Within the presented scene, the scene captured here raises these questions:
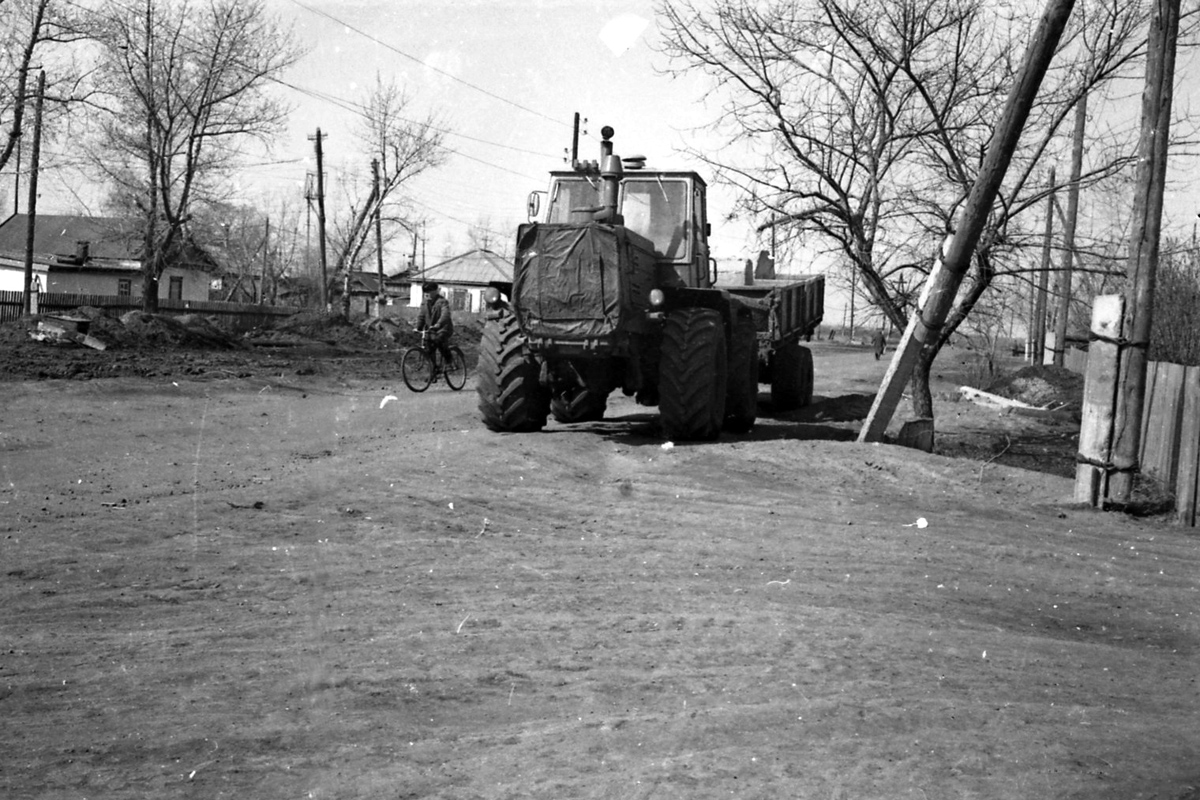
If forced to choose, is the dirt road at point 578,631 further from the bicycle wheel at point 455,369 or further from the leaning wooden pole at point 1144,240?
the bicycle wheel at point 455,369

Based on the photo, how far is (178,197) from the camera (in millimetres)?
37094

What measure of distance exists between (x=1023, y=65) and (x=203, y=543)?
30.6 feet

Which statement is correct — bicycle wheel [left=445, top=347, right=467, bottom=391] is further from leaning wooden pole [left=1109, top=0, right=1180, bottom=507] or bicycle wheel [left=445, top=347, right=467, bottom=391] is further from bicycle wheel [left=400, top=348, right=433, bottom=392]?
leaning wooden pole [left=1109, top=0, right=1180, bottom=507]

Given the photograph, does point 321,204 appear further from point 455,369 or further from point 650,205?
point 650,205

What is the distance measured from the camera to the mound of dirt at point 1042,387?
27.3m

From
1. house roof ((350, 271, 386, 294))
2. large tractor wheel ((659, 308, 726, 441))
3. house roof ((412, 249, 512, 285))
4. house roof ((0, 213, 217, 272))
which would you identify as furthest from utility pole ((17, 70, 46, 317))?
house roof ((412, 249, 512, 285))

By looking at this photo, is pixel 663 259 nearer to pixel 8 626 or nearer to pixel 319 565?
pixel 319 565

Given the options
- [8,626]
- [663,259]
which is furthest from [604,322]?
[8,626]

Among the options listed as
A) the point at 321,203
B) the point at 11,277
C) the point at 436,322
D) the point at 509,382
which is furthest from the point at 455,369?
the point at 11,277

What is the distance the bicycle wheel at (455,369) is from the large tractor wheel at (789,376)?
579 cm

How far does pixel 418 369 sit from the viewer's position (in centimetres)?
2280

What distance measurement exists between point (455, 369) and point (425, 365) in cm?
59

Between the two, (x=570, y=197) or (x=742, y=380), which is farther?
(x=742, y=380)

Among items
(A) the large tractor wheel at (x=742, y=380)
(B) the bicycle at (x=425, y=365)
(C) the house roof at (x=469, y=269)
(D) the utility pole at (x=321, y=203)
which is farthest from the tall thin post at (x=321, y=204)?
(C) the house roof at (x=469, y=269)
